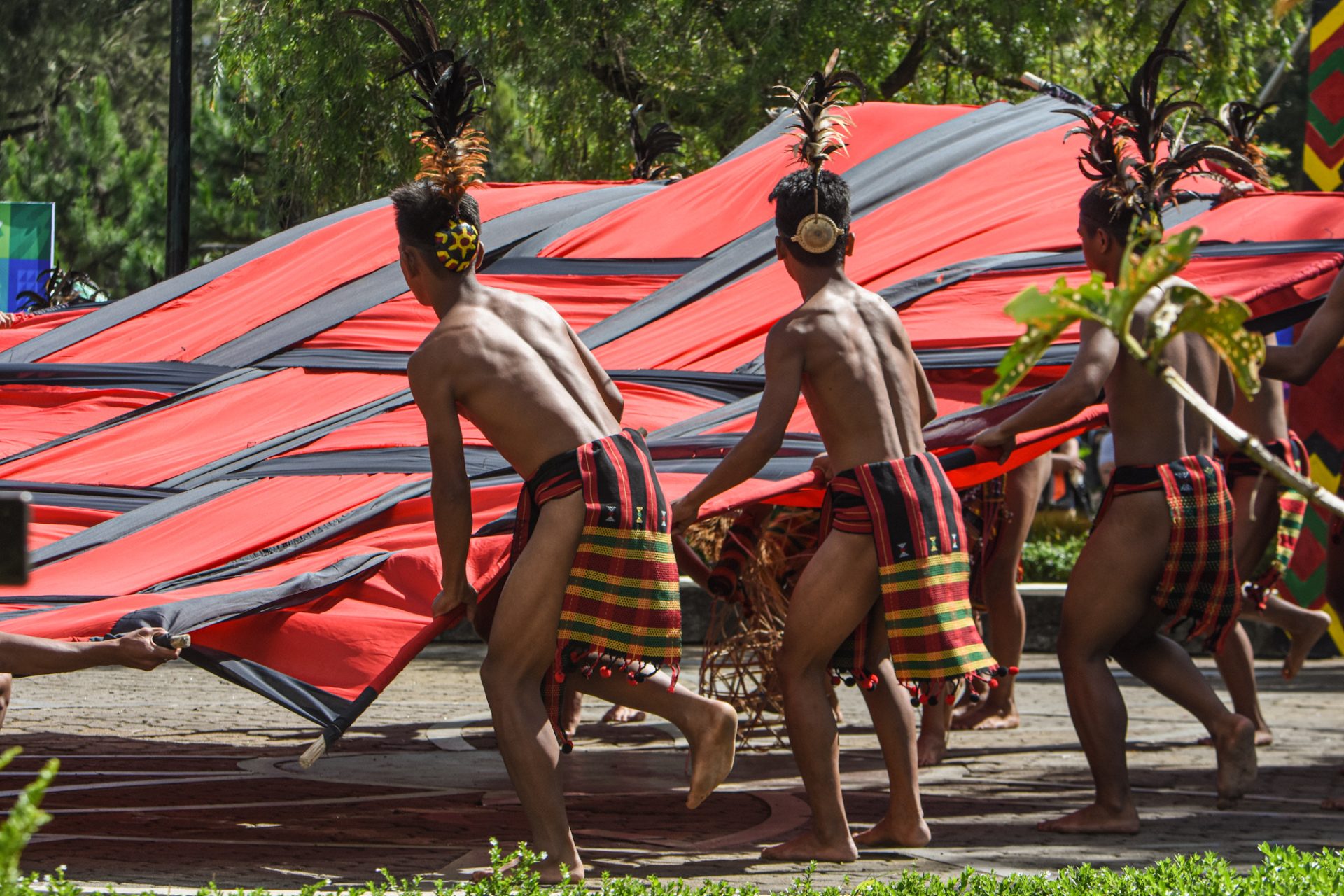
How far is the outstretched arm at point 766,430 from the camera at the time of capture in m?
4.61

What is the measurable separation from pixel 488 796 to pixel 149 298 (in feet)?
10.3

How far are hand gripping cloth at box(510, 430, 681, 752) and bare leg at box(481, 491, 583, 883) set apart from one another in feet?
0.11

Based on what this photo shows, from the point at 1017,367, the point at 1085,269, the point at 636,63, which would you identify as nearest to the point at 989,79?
the point at 636,63

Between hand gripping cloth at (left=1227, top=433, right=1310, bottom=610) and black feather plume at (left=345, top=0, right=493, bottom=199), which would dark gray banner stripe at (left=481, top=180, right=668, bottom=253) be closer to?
black feather plume at (left=345, top=0, right=493, bottom=199)

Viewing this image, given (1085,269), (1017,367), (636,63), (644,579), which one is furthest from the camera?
(636,63)

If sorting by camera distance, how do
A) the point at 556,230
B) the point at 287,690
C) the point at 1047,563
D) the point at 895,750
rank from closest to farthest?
the point at 287,690 → the point at 895,750 → the point at 556,230 → the point at 1047,563

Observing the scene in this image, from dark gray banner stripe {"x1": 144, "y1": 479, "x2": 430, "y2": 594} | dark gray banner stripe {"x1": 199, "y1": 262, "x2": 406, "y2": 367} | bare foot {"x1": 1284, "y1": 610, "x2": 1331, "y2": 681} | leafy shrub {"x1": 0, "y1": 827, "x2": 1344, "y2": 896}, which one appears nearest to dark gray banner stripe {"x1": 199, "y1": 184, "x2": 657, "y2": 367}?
dark gray banner stripe {"x1": 199, "y1": 262, "x2": 406, "y2": 367}

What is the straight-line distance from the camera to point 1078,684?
5148 millimetres

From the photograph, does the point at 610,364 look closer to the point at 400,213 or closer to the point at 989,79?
the point at 400,213

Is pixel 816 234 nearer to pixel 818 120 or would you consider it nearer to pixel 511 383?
pixel 818 120

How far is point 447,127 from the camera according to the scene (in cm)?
474

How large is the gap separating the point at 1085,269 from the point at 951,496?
5.86ft

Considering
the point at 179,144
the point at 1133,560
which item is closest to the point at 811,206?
the point at 1133,560

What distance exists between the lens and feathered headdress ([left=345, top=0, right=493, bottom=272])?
453 centimetres
